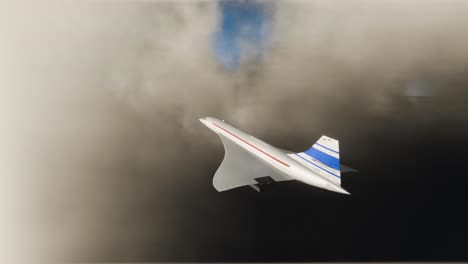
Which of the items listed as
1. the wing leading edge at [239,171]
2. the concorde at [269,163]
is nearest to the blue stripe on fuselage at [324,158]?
the concorde at [269,163]

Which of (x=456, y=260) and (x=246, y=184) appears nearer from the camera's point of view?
(x=456, y=260)

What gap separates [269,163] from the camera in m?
5.93

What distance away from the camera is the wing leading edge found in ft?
18.5

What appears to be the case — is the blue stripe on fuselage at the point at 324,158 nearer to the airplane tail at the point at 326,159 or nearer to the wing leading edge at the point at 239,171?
the airplane tail at the point at 326,159

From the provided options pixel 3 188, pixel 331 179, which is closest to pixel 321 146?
pixel 331 179

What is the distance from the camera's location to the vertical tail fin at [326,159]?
4.93 meters

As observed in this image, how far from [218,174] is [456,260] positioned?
12.2ft

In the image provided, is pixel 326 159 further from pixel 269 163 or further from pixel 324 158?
pixel 269 163

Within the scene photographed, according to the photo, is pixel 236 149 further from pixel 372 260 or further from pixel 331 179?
pixel 372 260

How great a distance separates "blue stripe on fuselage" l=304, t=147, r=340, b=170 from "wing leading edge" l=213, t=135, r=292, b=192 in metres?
0.61

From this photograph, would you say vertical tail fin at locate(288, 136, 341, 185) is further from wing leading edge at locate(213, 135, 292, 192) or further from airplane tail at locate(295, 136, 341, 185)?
wing leading edge at locate(213, 135, 292, 192)

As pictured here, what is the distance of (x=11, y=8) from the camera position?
597cm

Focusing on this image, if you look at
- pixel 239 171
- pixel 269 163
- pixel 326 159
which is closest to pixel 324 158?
pixel 326 159

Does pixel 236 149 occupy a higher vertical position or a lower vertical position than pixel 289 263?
higher
